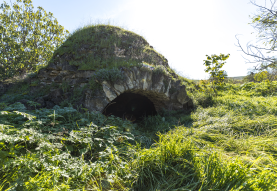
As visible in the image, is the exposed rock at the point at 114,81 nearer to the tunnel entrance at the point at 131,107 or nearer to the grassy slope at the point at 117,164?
the tunnel entrance at the point at 131,107

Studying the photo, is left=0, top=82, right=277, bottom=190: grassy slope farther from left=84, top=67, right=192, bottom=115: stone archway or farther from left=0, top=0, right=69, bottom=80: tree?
left=0, top=0, right=69, bottom=80: tree

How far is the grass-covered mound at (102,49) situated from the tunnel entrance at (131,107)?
1549mm

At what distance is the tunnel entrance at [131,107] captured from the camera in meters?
6.36

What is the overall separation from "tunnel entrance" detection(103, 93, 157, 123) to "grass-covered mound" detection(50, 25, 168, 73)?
1.55 m

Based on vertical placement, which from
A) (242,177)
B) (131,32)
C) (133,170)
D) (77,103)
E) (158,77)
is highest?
(131,32)

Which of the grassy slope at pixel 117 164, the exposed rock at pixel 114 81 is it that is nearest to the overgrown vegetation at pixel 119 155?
the grassy slope at pixel 117 164

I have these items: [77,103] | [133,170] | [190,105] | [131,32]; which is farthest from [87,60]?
[133,170]

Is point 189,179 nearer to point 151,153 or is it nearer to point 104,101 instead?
point 151,153

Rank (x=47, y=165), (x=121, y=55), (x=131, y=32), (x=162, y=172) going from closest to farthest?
(x=47, y=165) → (x=162, y=172) → (x=121, y=55) → (x=131, y=32)

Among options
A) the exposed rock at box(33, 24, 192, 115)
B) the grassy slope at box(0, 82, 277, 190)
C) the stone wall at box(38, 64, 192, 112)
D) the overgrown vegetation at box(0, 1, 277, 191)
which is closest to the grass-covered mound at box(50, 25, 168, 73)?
the exposed rock at box(33, 24, 192, 115)

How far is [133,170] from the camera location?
1.99 m

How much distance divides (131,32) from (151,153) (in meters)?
7.34

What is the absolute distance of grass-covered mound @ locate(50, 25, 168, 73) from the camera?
5793mm

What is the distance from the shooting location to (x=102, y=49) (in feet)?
21.2
